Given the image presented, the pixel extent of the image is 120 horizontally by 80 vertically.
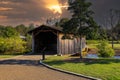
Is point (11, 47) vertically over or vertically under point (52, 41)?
under

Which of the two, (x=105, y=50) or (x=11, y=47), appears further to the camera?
(x=11, y=47)

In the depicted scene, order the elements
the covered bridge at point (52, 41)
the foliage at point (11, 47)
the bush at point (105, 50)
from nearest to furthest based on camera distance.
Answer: the bush at point (105, 50), the covered bridge at point (52, 41), the foliage at point (11, 47)

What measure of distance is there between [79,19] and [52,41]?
57.1 feet

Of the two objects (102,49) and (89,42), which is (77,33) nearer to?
(102,49)

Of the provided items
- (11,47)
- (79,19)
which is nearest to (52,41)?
(11,47)

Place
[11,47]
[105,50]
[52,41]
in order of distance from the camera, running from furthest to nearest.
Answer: [52,41] < [11,47] < [105,50]

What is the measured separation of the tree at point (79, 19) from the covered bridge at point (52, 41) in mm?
5057

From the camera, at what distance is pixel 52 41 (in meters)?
46.3

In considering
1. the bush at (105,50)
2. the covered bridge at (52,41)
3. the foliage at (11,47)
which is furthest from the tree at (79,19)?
the foliage at (11,47)

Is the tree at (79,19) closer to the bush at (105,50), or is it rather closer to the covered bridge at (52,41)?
the bush at (105,50)

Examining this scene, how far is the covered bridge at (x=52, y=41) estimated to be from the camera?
37.8 metres

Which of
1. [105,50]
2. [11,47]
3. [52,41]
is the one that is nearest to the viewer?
[105,50]

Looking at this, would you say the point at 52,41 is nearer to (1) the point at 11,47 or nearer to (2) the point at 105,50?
→ (1) the point at 11,47

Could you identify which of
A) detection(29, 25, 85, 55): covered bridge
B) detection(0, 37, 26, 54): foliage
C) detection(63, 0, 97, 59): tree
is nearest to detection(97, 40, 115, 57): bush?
detection(63, 0, 97, 59): tree
